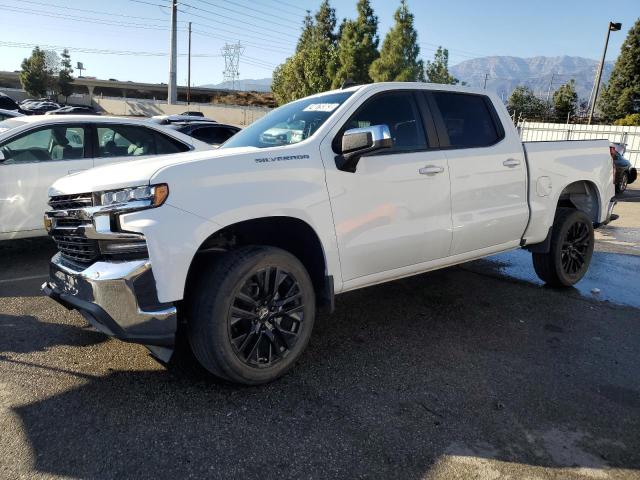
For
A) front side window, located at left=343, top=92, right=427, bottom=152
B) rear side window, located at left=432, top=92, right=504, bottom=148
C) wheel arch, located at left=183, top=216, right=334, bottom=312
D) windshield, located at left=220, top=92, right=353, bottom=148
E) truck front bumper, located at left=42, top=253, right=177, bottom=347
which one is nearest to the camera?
truck front bumper, located at left=42, top=253, right=177, bottom=347

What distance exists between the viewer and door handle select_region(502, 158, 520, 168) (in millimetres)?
4535

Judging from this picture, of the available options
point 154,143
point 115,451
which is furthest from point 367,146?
point 154,143

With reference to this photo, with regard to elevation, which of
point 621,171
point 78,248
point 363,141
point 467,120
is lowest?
point 78,248

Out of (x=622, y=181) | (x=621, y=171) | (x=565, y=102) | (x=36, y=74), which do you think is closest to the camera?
(x=621, y=171)

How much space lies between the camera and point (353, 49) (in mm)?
35219

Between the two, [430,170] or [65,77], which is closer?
[430,170]

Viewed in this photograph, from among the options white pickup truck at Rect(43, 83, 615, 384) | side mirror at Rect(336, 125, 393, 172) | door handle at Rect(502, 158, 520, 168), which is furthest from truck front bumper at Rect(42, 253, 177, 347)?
door handle at Rect(502, 158, 520, 168)

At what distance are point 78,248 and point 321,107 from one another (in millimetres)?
1977

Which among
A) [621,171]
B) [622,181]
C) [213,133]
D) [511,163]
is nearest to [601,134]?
[622,181]

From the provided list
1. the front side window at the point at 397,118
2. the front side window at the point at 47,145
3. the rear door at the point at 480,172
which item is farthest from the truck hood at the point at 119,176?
the front side window at the point at 47,145

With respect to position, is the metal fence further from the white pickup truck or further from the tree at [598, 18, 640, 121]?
the white pickup truck

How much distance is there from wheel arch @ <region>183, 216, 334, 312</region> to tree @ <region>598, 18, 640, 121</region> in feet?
134

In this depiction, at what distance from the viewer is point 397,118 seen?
4.04 metres

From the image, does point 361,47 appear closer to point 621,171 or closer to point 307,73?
point 307,73
